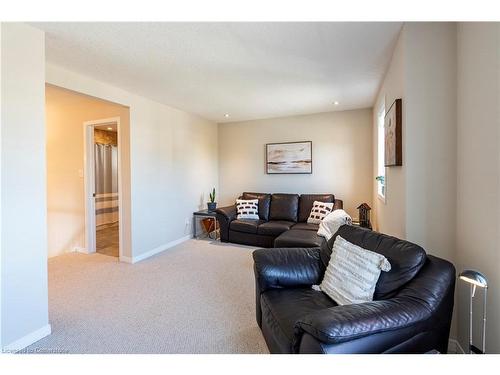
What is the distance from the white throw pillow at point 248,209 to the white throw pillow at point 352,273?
2.92 meters

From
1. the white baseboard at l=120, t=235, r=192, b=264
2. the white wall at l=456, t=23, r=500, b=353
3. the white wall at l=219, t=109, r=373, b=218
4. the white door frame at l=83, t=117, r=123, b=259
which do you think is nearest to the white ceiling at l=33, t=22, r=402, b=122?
the white wall at l=456, t=23, r=500, b=353

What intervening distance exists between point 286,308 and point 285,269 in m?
0.36

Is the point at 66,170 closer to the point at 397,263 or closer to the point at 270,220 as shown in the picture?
the point at 270,220

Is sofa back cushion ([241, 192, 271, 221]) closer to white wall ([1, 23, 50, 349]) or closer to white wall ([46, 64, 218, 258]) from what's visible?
white wall ([46, 64, 218, 258])

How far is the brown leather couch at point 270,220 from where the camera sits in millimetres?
4198

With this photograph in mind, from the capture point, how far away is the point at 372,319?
46.0 inches

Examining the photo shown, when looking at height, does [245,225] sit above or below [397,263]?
below

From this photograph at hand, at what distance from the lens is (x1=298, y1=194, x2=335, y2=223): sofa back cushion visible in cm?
451

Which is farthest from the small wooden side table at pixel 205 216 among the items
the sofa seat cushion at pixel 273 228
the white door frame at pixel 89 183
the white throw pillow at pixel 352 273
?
the white throw pillow at pixel 352 273

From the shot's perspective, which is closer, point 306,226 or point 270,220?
point 306,226

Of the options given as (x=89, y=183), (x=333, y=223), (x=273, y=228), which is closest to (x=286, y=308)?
(x=333, y=223)

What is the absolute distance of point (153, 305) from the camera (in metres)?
2.45

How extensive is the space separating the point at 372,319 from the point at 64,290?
2999mm
